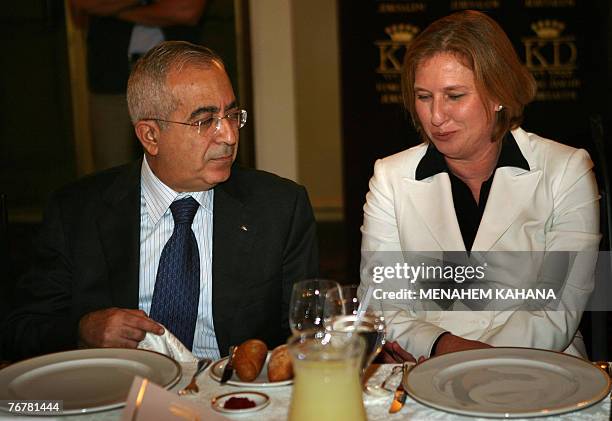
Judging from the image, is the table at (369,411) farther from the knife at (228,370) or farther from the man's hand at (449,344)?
the man's hand at (449,344)

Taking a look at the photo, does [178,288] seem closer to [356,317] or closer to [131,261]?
[131,261]

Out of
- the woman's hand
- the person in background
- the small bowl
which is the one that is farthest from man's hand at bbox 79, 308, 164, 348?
the person in background

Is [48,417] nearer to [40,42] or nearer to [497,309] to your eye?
[497,309]

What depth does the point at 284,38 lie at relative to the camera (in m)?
3.94

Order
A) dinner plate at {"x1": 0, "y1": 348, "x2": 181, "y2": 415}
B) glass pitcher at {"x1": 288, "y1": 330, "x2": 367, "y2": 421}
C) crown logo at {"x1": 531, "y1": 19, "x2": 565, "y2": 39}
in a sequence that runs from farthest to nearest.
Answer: crown logo at {"x1": 531, "y1": 19, "x2": 565, "y2": 39}, dinner plate at {"x1": 0, "y1": 348, "x2": 181, "y2": 415}, glass pitcher at {"x1": 288, "y1": 330, "x2": 367, "y2": 421}

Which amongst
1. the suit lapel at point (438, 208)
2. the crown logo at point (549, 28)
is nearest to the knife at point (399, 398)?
the suit lapel at point (438, 208)

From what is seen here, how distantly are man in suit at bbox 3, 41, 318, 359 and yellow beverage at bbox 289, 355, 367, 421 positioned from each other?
885 mm

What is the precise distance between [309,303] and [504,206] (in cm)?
87

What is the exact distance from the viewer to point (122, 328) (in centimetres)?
160

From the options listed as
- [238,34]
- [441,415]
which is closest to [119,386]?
[441,415]

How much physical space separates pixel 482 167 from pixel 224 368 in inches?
38.9

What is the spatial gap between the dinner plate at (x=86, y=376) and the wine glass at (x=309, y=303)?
0.71ft

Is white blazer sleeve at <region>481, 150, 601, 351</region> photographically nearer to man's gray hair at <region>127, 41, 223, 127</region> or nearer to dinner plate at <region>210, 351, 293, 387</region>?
dinner plate at <region>210, 351, 293, 387</region>

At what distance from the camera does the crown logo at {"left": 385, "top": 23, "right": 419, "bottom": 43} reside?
3.99m
